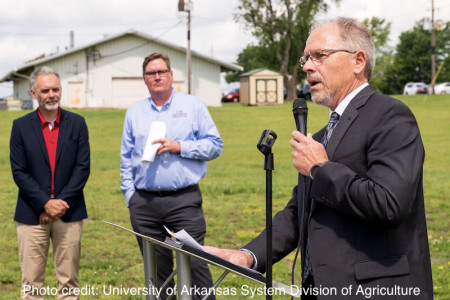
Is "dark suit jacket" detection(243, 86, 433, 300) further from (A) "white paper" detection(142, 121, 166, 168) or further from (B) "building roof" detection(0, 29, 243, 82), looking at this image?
(B) "building roof" detection(0, 29, 243, 82)

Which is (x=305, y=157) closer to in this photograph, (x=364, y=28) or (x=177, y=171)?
(x=364, y=28)

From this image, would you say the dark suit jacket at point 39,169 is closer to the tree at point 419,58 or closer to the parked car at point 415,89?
the parked car at point 415,89

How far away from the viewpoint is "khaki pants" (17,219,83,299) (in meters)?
5.62

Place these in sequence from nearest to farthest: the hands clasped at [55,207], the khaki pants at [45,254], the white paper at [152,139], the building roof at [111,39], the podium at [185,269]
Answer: the podium at [185,269] → the white paper at [152,139] → the hands clasped at [55,207] → the khaki pants at [45,254] → the building roof at [111,39]

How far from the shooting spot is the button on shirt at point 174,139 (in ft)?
18.1

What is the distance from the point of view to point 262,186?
540 inches

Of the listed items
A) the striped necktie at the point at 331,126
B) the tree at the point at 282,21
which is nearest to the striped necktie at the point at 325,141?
the striped necktie at the point at 331,126

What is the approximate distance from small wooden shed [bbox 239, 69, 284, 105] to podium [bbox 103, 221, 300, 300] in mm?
44938

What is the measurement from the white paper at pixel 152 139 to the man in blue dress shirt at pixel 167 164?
0.06 meters

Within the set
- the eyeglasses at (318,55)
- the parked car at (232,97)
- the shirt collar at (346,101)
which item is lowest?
the shirt collar at (346,101)

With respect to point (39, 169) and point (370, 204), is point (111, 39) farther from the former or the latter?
point (370, 204)

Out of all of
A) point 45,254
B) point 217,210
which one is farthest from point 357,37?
point 217,210

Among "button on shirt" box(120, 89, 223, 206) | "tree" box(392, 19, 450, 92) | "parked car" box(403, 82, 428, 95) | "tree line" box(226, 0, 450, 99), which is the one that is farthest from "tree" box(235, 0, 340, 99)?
"button on shirt" box(120, 89, 223, 206)

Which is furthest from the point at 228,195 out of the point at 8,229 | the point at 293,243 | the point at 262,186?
the point at 293,243
